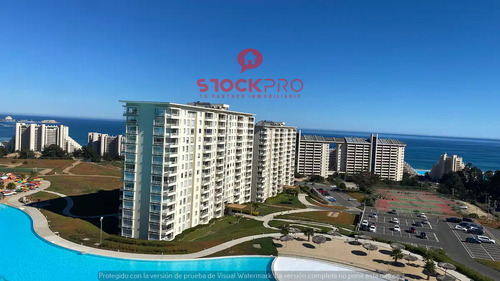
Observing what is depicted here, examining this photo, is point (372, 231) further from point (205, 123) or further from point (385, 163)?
point (385, 163)

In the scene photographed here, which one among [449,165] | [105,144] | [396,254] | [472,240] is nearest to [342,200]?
[472,240]

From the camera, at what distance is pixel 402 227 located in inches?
2034

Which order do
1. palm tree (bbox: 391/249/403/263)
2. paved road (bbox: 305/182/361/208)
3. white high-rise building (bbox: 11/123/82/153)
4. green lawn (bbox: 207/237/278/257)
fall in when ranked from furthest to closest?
white high-rise building (bbox: 11/123/82/153), paved road (bbox: 305/182/361/208), green lawn (bbox: 207/237/278/257), palm tree (bbox: 391/249/403/263)

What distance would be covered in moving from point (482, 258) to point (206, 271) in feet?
110

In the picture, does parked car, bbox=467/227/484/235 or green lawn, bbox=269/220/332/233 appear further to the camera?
parked car, bbox=467/227/484/235

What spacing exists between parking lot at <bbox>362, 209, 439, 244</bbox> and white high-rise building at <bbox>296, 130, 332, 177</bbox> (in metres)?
48.4

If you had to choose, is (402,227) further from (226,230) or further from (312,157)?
(312,157)

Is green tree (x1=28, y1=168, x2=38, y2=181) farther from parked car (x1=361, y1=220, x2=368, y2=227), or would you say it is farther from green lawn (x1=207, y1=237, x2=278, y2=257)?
parked car (x1=361, y1=220, x2=368, y2=227)

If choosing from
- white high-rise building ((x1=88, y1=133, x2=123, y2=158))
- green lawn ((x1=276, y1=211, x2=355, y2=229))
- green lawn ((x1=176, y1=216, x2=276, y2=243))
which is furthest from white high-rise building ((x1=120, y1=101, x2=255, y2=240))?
white high-rise building ((x1=88, y1=133, x2=123, y2=158))

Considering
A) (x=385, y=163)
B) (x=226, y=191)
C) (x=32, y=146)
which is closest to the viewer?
(x=226, y=191)

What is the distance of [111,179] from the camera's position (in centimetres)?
7856

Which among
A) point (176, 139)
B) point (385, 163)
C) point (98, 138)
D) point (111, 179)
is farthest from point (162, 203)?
point (98, 138)

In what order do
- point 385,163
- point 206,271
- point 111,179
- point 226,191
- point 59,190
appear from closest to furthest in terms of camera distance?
point 206,271 → point 226,191 → point 59,190 → point 111,179 → point 385,163

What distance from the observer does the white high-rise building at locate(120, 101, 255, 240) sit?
3712cm
